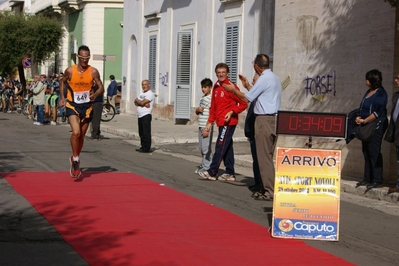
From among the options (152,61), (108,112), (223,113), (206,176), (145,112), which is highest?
(152,61)

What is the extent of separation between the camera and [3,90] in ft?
125

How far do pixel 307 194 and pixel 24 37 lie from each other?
39239mm

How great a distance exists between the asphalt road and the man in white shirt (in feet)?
1.15

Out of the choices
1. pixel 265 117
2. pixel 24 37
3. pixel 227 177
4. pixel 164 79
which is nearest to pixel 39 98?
pixel 164 79

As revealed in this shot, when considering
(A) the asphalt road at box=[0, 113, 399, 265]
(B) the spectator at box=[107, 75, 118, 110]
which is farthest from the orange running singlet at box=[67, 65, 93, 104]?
(B) the spectator at box=[107, 75, 118, 110]

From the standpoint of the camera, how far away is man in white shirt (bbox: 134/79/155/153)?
1806cm

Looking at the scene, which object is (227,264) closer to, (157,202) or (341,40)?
(157,202)

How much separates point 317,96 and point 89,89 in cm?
477

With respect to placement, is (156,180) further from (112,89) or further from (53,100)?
(112,89)

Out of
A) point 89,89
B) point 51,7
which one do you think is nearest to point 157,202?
point 89,89

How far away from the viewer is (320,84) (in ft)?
48.5

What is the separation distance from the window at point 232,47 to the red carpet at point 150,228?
12.9 meters

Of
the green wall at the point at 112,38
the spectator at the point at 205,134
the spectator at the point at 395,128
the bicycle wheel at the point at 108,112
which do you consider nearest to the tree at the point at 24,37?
the green wall at the point at 112,38

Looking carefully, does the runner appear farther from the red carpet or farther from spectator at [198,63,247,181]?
spectator at [198,63,247,181]
